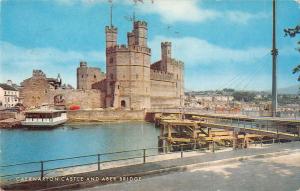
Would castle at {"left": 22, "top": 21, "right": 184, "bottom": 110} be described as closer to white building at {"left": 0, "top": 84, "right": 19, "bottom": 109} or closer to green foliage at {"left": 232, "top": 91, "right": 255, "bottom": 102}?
white building at {"left": 0, "top": 84, "right": 19, "bottom": 109}

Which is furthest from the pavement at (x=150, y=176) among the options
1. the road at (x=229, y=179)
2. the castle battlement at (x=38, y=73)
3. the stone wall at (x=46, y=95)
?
the castle battlement at (x=38, y=73)

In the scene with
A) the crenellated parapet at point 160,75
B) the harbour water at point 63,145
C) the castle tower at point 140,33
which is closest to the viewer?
the harbour water at point 63,145

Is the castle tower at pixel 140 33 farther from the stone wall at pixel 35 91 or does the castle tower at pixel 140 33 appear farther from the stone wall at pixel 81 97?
the stone wall at pixel 35 91

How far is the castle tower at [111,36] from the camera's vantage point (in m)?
63.7

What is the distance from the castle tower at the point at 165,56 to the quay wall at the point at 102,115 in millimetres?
28104

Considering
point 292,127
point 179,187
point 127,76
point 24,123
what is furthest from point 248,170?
point 127,76

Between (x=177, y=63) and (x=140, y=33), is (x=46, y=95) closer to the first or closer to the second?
(x=140, y=33)

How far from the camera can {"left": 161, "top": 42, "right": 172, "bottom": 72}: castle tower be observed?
258 feet

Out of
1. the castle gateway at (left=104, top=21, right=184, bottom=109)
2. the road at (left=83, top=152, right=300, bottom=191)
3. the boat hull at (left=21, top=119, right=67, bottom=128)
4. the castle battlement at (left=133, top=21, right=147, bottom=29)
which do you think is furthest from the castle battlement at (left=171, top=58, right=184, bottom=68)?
the road at (left=83, top=152, right=300, bottom=191)

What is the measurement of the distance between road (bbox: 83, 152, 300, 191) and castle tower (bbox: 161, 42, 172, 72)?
224 feet

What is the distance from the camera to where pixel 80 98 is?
193 feet

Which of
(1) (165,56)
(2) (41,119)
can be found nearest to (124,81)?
(2) (41,119)

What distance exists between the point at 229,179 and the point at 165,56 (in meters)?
70.9

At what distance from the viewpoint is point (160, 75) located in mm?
70875
